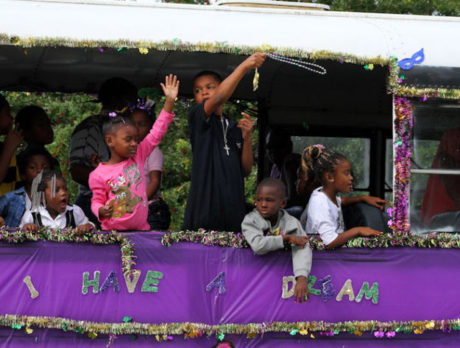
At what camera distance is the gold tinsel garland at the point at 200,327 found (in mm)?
4824

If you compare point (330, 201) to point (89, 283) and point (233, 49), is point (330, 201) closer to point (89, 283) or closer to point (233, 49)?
point (233, 49)

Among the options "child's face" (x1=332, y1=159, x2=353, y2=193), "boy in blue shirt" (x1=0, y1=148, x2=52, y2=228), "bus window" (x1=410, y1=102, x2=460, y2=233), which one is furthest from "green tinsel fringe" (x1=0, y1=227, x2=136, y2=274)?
"bus window" (x1=410, y1=102, x2=460, y2=233)

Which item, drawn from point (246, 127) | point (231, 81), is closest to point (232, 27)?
point (231, 81)

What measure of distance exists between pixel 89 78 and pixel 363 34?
291 cm

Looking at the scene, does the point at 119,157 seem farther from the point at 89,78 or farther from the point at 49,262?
the point at 89,78

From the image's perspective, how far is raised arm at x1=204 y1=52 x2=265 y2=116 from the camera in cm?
479

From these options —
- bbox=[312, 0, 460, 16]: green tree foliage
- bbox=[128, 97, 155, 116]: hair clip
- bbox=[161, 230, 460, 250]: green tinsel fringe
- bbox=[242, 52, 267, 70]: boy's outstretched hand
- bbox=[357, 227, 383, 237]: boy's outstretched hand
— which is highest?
bbox=[312, 0, 460, 16]: green tree foliage

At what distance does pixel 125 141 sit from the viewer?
4.97 metres

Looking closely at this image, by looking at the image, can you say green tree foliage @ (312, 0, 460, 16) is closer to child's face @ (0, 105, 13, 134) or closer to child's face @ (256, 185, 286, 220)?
child's face @ (0, 105, 13, 134)

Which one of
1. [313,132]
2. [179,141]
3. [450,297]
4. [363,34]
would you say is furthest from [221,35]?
[179,141]

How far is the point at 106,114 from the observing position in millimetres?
5969

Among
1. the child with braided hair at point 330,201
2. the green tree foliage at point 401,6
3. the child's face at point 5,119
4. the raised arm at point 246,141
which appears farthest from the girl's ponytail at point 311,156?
the green tree foliage at point 401,6

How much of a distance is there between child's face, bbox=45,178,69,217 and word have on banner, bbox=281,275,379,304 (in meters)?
1.58

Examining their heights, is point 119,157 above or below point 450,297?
above
